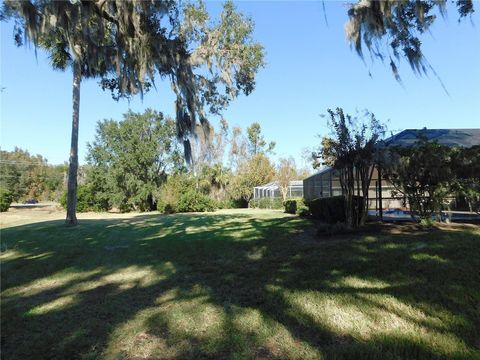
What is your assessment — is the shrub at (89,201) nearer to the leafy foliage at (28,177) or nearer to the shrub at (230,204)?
the shrub at (230,204)

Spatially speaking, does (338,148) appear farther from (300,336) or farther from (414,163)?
(300,336)

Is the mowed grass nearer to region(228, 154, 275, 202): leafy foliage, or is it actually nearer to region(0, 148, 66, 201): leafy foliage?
region(228, 154, 275, 202): leafy foliage

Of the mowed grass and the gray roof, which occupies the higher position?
the gray roof

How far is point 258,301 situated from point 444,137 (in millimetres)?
11321

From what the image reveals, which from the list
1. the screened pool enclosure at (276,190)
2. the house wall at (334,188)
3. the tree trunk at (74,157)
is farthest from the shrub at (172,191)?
the tree trunk at (74,157)

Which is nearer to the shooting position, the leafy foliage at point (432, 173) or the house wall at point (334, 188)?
the leafy foliage at point (432, 173)

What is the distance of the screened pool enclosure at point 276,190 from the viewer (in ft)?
112

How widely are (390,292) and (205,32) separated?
36.5 feet

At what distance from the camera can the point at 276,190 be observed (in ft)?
117

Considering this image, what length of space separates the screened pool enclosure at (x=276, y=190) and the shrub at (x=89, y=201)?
1415 cm

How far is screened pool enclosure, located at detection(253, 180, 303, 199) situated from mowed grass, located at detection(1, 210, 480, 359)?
84.3 feet

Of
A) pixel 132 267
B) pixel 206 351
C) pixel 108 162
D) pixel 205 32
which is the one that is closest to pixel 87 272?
pixel 132 267

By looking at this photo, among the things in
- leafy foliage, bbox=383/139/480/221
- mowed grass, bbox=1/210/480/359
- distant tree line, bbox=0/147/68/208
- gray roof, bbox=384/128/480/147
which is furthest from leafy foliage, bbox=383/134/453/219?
distant tree line, bbox=0/147/68/208

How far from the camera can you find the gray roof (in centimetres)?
1272
